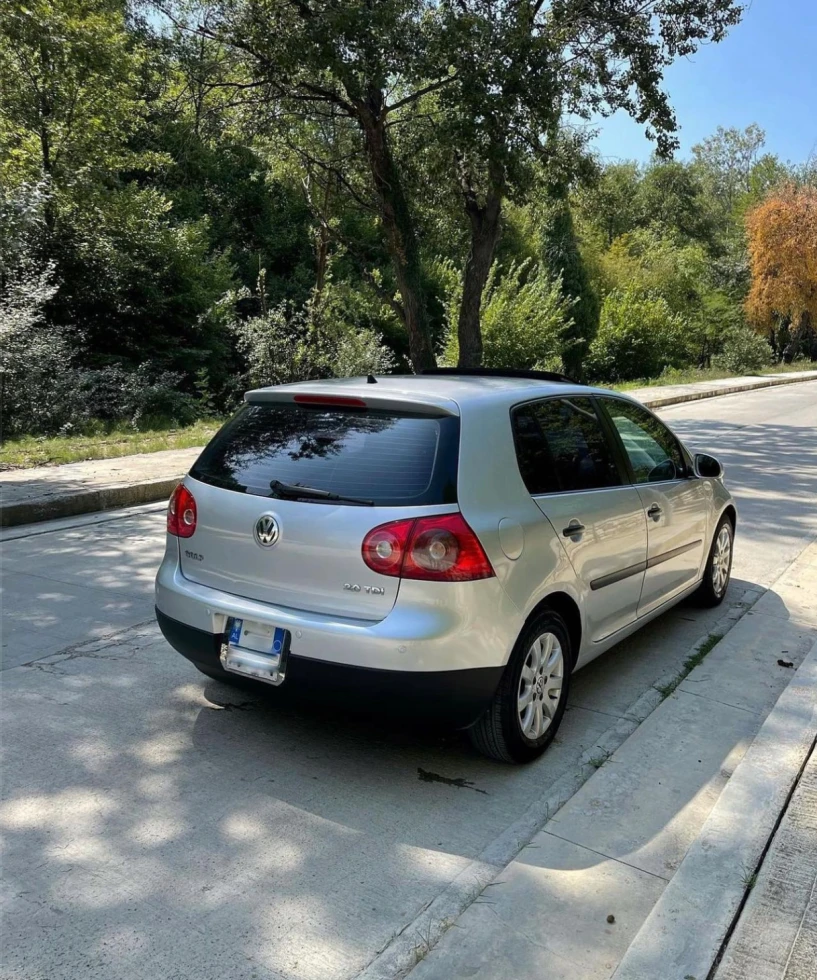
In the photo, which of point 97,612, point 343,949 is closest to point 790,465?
point 97,612

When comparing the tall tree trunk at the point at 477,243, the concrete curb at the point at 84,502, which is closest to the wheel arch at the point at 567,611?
the concrete curb at the point at 84,502

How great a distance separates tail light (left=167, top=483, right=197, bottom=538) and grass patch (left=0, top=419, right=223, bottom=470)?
708 centimetres

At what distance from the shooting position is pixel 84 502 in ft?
28.6

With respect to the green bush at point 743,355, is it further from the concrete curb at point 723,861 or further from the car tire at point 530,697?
the car tire at point 530,697

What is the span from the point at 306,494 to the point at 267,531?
23cm

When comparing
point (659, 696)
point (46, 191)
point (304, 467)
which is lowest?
point (659, 696)

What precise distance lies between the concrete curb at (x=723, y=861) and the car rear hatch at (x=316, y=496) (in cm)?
140

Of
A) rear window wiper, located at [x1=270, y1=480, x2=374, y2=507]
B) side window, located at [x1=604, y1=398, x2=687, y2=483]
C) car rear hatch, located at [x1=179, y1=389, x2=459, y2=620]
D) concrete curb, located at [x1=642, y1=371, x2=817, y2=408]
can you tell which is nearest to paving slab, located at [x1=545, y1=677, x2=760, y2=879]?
car rear hatch, located at [x1=179, y1=389, x2=459, y2=620]

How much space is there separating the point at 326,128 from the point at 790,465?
1094 cm

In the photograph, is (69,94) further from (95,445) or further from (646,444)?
(646,444)

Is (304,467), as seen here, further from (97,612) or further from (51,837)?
(97,612)

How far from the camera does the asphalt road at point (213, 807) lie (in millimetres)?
2574

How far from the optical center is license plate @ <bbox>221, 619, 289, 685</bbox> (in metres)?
3.47

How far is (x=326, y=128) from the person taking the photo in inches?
672
